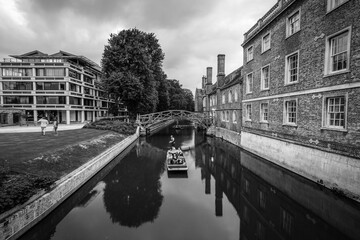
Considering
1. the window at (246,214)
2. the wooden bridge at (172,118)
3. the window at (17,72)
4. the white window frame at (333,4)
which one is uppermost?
the window at (17,72)

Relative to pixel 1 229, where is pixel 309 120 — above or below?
above

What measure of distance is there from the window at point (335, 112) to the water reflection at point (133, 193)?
986 centimetres

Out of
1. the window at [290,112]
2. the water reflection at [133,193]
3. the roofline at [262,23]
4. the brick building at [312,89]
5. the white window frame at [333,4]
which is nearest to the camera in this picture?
the water reflection at [133,193]

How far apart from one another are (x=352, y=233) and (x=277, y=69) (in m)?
11.6

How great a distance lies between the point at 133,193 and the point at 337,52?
520 inches

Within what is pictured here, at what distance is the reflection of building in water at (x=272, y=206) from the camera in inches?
278

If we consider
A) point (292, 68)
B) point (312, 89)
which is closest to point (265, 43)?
point (292, 68)

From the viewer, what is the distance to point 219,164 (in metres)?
16.6

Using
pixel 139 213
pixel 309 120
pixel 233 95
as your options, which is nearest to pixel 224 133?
pixel 233 95

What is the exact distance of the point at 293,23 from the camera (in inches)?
529

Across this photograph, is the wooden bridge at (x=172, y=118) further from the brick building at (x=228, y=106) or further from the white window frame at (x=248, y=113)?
the white window frame at (x=248, y=113)

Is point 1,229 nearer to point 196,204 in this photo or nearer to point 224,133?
point 196,204

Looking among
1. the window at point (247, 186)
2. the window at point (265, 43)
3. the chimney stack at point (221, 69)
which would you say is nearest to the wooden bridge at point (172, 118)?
the chimney stack at point (221, 69)

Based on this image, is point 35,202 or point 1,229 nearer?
point 1,229
